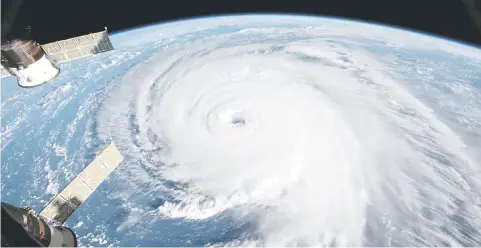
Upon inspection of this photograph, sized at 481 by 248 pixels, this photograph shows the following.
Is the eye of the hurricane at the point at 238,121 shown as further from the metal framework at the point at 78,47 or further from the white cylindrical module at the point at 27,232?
the white cylindrical module at the point at 27,232

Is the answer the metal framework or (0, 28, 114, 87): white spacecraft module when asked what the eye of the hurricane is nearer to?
the metal framework

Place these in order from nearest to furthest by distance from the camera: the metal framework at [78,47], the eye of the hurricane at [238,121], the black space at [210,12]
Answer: the metal framework at [78,47]
the black space at [210,12]
the eye of the hurricane at [238,121]

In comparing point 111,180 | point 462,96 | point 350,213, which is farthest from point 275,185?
point 462,96

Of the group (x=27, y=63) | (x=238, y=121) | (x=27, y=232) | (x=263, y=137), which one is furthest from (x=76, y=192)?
(x=238, y=121)

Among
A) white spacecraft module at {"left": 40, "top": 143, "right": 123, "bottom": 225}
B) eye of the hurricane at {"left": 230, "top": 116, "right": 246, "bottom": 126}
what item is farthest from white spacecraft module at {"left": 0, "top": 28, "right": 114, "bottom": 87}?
eye of the hurricane at {"left": 230, "top": 116, "right": 246, "bottom": 126}

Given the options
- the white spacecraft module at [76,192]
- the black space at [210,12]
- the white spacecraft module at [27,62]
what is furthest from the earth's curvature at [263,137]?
the white spacecraft module at [27,62]

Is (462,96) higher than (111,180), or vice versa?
(462,96)

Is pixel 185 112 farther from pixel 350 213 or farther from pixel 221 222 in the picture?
pixel 350 213
